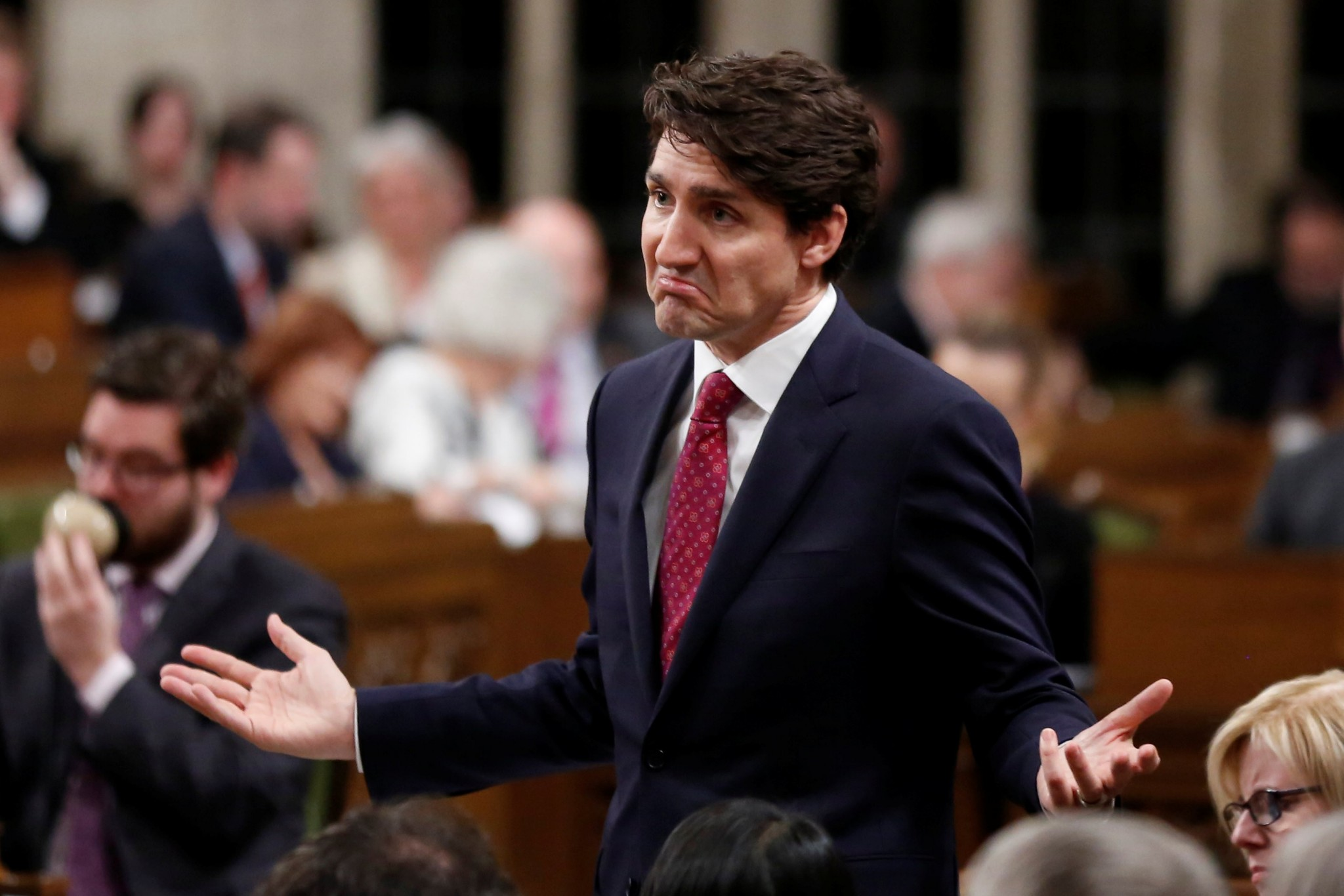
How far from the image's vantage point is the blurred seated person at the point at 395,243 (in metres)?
7.61

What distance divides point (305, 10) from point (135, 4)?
3.15 ft

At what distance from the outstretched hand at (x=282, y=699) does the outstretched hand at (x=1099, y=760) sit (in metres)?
0.95

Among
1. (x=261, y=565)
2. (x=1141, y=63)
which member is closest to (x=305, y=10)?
(x=1141, y=63)

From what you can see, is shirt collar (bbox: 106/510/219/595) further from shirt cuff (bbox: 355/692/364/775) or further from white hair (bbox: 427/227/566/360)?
white hair (bbox: 427/227/566/360)

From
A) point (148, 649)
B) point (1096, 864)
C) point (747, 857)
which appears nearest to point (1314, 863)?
point (1096, 864)

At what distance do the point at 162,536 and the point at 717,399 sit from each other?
1.51 meters

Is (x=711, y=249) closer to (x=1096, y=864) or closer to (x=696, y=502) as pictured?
(x=696, y=502)

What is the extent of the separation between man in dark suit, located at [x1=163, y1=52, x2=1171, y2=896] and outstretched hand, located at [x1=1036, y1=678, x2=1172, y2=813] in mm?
101

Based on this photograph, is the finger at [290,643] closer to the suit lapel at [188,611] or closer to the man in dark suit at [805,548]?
the man in dark suit at [805,548]

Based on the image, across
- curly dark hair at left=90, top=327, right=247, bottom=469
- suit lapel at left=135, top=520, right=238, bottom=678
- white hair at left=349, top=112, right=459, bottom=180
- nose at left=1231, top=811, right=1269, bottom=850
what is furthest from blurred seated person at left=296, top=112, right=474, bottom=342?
nose at left=1231, top=811, right=1269, bottom=850

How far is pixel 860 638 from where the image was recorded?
2.44 m

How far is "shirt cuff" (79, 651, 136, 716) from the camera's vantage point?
344 centimetres

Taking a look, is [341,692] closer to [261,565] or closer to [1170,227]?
[261,565]

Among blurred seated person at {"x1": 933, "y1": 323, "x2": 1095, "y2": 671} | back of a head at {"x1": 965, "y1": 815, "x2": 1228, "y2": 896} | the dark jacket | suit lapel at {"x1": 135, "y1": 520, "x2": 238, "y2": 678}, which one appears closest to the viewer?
back of a head at {"x1": 965, "y1": 815, "x2": 1228, "y2": 896}
